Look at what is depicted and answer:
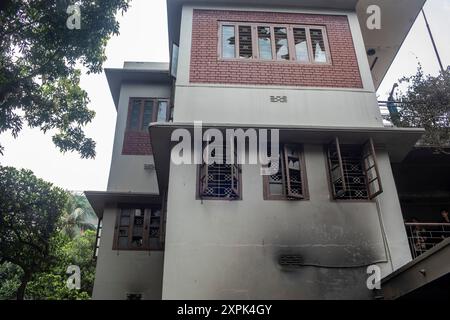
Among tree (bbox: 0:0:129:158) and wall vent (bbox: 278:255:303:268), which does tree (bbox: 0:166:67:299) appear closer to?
tree (bbox: 0:0:129:158)

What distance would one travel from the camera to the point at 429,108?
9094 millimetres

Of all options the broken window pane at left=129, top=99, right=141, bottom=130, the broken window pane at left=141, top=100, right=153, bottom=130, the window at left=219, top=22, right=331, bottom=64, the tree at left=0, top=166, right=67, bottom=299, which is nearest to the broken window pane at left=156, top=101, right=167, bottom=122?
the broken window pane at left=141, top=100, right=153, bottom=130

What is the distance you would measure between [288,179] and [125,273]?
5.15 meters

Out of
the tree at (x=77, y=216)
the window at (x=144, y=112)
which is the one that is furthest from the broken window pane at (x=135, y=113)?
the tree at (x=77, y=216)

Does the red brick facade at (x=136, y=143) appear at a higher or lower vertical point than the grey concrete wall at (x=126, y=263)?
higher

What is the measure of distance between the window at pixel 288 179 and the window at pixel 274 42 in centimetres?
236

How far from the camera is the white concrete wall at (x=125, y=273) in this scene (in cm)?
901

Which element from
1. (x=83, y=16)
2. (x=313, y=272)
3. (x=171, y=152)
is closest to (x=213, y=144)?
(x=171, y=152)

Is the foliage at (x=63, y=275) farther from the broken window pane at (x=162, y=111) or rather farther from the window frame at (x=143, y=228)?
the broken window pane at (x=162, y=111)

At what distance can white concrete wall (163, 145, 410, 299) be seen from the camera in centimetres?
580

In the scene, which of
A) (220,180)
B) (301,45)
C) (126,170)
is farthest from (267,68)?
(126,170)

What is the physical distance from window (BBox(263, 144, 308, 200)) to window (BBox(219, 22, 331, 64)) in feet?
7.73

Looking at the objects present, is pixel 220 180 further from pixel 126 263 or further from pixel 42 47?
pixel 42 47
